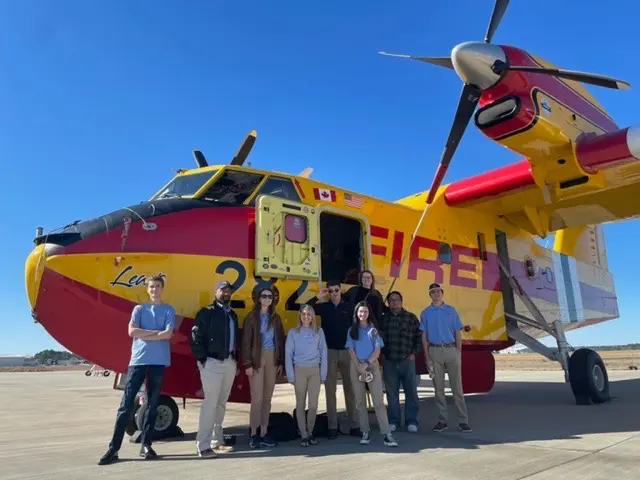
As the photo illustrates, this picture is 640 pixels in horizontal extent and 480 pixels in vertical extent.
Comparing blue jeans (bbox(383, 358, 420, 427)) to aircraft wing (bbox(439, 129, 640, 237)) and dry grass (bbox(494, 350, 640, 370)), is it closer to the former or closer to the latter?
aircraft wing (bbox(439, 129, 640, 237))

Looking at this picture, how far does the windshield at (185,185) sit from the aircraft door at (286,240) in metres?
0.97

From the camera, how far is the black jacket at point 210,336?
17.8ft

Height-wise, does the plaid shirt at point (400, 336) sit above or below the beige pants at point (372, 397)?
above

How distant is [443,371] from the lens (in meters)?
6.88

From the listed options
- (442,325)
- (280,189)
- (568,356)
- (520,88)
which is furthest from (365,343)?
(568,356)

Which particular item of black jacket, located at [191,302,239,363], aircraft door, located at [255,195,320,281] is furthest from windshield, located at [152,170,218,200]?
black jacket, located at [191,302,239,363]

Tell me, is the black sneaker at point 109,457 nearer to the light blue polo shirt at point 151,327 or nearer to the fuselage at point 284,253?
the light blue polo shirt at point 151,327

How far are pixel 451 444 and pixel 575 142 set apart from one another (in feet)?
19.1

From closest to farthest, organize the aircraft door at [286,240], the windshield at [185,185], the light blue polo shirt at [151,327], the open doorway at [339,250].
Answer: the light blue polo shirt at [151,327]
the aircraft door at [286,240]
the windshield at [185,185]
the open doorway at [339,250]

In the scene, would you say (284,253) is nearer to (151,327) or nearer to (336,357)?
(336,357)

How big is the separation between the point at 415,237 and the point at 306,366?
3.96m

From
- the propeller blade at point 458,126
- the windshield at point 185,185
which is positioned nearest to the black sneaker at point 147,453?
the windshield at point 185,185

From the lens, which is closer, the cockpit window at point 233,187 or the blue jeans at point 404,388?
the blue jeans at point 404,388

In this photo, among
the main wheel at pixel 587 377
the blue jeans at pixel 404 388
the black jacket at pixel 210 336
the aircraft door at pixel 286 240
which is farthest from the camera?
the main wheel at pixel 587 377
